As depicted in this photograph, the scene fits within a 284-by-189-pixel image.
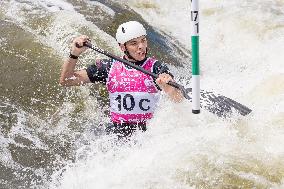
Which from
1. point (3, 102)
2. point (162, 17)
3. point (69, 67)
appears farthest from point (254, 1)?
point (69, 67)

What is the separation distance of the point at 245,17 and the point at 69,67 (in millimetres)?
8337

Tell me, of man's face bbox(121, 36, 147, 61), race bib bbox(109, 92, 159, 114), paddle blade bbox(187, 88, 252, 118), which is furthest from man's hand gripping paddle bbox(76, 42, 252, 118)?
race bib bbox(109, 92, 159, 114)

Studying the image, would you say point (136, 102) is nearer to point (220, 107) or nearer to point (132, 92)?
point (132, 92)

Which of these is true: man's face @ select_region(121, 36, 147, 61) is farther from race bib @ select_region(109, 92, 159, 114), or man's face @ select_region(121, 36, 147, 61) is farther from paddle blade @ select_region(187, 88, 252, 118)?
paddle blade @ select_region(187, 88, 252, 118)

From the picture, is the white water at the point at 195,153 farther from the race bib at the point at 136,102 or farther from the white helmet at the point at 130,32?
the white helmet at the point at 130,32

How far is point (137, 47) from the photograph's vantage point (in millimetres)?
5344

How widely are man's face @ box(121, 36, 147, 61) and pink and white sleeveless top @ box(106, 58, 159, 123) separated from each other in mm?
116

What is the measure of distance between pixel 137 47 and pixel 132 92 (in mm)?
443

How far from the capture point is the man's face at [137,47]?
5316 mm

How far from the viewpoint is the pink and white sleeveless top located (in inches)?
214

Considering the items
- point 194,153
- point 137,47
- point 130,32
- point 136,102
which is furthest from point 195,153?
point 130,32

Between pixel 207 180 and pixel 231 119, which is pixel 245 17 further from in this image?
pixel 207 180

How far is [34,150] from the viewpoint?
6312 millimetres

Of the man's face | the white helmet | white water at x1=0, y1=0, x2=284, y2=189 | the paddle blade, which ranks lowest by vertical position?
white water at x1=0, y1=0, x2=284, y2=189
